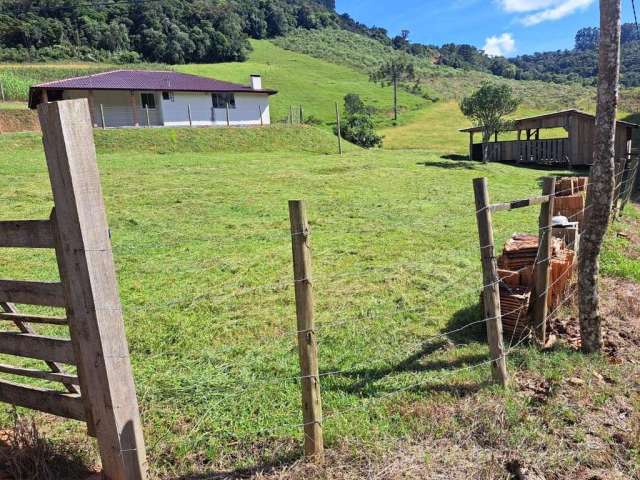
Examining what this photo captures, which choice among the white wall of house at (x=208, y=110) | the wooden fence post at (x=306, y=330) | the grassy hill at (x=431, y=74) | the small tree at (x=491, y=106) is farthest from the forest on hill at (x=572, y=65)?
the wooden fence post at (x=306, y=330)

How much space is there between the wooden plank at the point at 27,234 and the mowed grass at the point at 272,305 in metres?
0.86

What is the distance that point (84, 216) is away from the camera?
7.48ft

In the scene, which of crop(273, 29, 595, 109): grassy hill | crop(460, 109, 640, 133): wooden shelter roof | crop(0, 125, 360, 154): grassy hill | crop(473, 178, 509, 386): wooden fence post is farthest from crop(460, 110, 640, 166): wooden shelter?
crop(273, 29, 595, 109): grassy hill

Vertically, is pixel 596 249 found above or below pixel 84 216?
below

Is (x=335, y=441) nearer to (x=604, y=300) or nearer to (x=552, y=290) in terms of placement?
(x=552, y=290)

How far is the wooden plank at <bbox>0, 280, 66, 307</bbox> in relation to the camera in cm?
246

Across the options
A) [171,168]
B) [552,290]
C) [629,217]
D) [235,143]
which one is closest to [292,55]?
[235,143]

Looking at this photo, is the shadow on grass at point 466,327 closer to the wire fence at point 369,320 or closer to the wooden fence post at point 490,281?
the wire fence at point 369,320

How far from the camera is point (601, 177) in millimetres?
3918

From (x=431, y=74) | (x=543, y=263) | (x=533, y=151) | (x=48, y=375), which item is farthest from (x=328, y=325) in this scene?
(x=431, y=74)

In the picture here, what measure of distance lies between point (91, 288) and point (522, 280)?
12.8ft

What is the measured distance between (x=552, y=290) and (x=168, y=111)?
29.5 metres

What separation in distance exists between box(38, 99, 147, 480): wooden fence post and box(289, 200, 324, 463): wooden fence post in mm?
957

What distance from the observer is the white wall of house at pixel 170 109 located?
28016 millimetres
